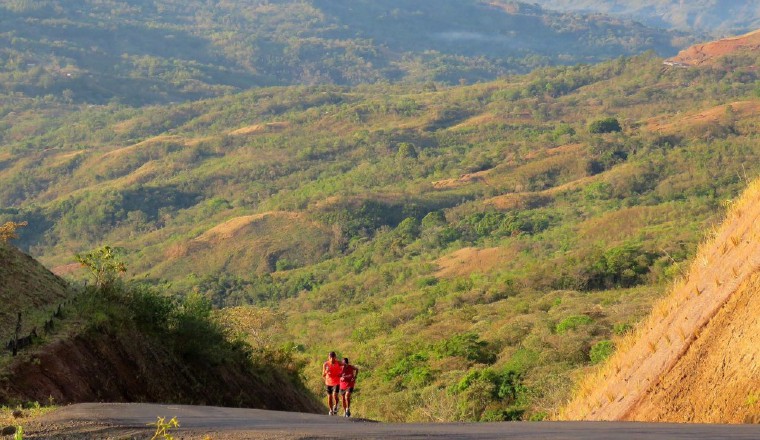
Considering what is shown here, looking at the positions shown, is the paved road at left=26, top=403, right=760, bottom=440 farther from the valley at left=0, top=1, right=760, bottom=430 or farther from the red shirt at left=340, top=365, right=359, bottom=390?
the red shirt at left=340, top=365, right=359, bottom=390

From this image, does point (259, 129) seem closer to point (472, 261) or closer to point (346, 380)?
point (472, 261)

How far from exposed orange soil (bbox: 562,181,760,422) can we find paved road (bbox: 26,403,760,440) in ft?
4.67

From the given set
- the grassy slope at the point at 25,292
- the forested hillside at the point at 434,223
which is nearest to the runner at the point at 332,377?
the grassy slope at the point at 25,292

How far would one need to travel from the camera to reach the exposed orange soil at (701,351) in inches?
447

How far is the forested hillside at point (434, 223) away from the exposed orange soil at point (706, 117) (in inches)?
23.7

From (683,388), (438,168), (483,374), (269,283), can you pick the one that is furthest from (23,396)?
(438,168)

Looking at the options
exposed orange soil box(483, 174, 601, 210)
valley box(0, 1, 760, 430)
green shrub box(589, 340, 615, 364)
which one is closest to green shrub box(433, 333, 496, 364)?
valley box(0, 1, 760, 430)

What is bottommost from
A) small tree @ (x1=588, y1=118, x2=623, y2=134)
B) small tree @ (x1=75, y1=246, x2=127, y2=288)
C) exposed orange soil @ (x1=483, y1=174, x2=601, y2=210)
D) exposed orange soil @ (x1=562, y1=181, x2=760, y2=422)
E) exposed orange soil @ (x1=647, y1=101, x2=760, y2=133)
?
exposed orange soil @ (x1=483, y1=174, x2=601, y2=210)

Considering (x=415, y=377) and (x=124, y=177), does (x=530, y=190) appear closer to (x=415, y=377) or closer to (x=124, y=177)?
(x=124, y=177)

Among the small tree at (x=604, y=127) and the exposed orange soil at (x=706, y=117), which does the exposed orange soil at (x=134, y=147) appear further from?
the exposed orange soil at (x=706, y=117)

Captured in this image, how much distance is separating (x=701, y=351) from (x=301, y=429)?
18.3 feet

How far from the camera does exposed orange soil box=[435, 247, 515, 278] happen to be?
9094 cm

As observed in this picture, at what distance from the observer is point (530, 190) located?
129250mm

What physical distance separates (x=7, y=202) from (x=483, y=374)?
158898 millimetres
